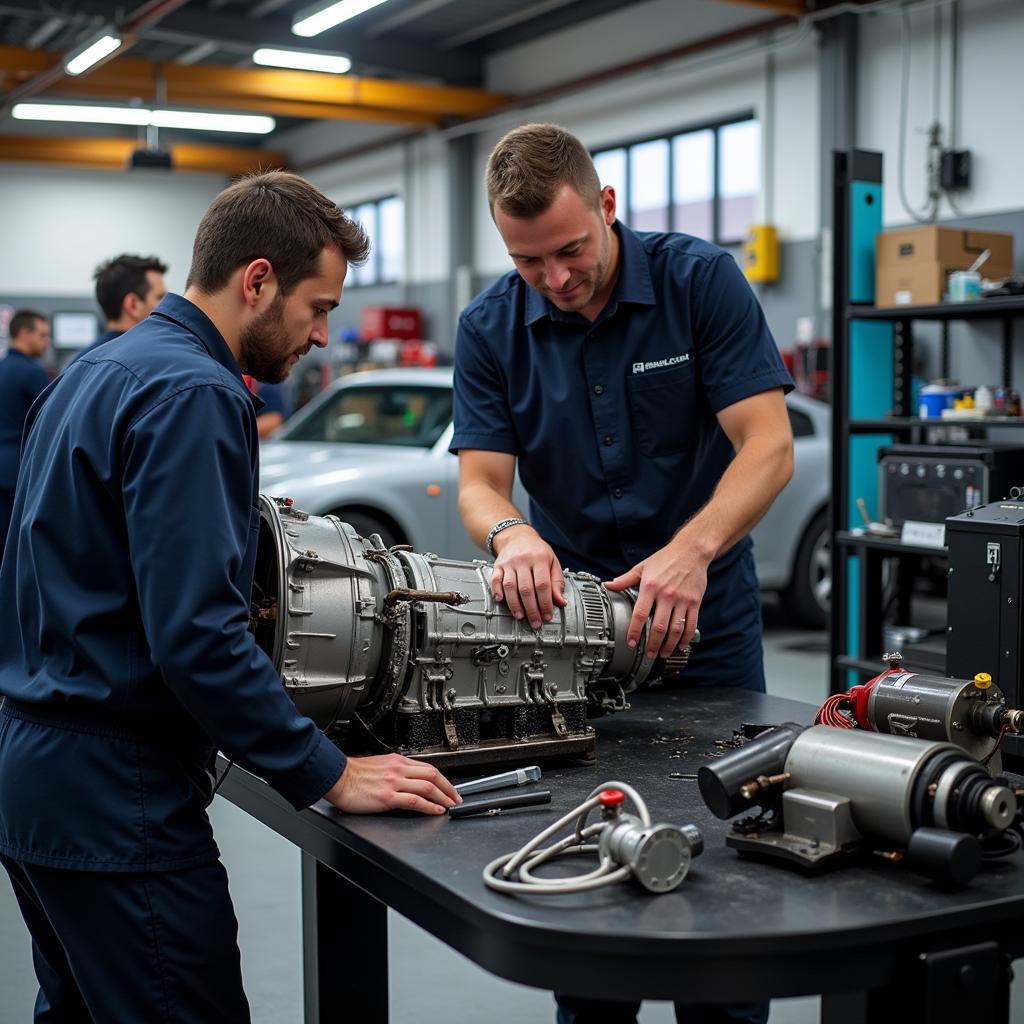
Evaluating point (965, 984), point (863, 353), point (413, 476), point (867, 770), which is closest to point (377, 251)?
point (413, 476)

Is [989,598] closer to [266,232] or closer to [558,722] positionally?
[558,722]

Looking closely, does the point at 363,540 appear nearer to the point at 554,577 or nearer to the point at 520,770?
the point at 554,577

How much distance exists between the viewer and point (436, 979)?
2551 mm

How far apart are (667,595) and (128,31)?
25.3 feet

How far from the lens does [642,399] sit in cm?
197

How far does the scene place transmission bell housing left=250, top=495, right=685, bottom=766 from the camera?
145 cm

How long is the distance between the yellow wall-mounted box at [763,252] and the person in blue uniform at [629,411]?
5771 millimetres

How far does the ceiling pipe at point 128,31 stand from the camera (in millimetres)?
7825

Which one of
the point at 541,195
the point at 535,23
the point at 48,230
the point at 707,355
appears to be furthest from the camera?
the point at 48,230

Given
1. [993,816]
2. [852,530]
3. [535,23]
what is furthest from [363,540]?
[535,23]

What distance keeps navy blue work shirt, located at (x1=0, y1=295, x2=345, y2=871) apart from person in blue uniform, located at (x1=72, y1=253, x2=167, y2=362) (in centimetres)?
298

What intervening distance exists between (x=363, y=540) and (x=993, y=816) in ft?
2.71

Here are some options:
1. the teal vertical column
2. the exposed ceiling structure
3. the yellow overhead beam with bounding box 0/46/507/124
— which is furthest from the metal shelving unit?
the yellow overhead beam with bounding box 0/46/507/124

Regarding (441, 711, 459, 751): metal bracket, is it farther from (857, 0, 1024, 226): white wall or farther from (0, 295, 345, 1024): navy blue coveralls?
(857, 0, 1024, 226): white wall
